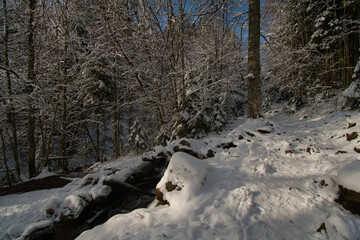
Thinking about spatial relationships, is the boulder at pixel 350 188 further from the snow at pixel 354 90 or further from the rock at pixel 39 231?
the rock at pixel 39 231

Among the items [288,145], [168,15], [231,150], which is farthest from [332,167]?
[168,15]

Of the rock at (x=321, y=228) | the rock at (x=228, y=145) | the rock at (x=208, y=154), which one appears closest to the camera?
the rock at (x=321, y=228)

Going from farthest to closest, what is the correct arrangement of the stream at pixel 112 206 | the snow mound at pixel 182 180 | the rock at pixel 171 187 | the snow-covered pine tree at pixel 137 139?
the snow-covered pine tree at pixel 137 139, the stream at pixel 112 206, the rock at pixel 171 187, the snow mound at pixel 182 180

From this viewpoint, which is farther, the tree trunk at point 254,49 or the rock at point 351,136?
the tree trunk at point 254,49

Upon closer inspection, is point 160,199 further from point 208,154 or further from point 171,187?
point 208,154

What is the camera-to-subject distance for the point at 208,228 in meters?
2.14

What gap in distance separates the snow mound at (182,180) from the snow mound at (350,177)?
6.22 feet

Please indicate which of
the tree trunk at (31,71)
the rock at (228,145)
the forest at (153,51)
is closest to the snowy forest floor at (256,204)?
the rock at (228,145)

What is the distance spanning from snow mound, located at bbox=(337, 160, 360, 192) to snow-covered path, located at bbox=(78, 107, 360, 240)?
202 millimetres

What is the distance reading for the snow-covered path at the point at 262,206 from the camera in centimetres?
203

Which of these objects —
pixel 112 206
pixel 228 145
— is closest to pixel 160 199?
pixel 112 206

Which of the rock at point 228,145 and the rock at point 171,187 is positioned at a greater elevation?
the rock at point 228,145

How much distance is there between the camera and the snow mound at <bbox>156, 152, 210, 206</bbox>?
2730mm

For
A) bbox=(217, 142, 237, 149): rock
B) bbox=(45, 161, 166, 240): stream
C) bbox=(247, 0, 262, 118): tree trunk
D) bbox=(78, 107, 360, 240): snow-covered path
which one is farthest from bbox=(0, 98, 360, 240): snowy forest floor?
bbox=(247, 0, 262, 118): tree trunk
